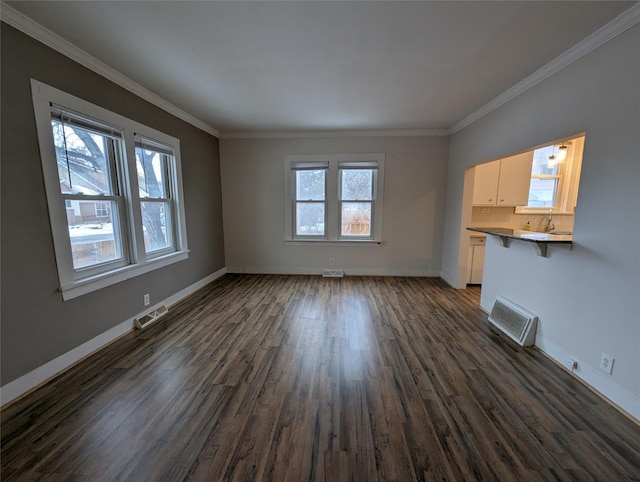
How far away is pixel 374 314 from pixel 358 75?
8.83 ft

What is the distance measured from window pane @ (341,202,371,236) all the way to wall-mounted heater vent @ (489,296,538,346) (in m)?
2.43

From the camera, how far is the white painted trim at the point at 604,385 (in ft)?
5.44

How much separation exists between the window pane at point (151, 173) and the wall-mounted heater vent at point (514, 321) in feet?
14.3

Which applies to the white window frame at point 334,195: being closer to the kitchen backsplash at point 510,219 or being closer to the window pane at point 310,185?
the window pane at point 310,185

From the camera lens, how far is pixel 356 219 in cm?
487

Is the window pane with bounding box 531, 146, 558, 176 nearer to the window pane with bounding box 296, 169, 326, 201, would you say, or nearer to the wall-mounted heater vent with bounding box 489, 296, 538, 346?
the wall-mounted heater vent with bounding box 489, 296, 538, 346

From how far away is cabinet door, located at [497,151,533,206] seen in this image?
385 cm

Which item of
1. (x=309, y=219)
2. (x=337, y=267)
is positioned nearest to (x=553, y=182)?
(x=337, y=267)

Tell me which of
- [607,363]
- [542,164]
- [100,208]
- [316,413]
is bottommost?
[316,413]

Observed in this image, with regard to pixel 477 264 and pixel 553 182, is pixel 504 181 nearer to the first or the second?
pixel 553 182

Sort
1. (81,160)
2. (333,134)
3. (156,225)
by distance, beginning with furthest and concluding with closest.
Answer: (333,134)
(156,225)
(81,160)

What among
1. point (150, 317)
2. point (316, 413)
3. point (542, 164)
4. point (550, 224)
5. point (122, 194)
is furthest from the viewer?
point (542, 164)

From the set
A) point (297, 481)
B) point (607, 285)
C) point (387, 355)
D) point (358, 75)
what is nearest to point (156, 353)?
point (297, 481)

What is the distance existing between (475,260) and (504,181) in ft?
4.32
